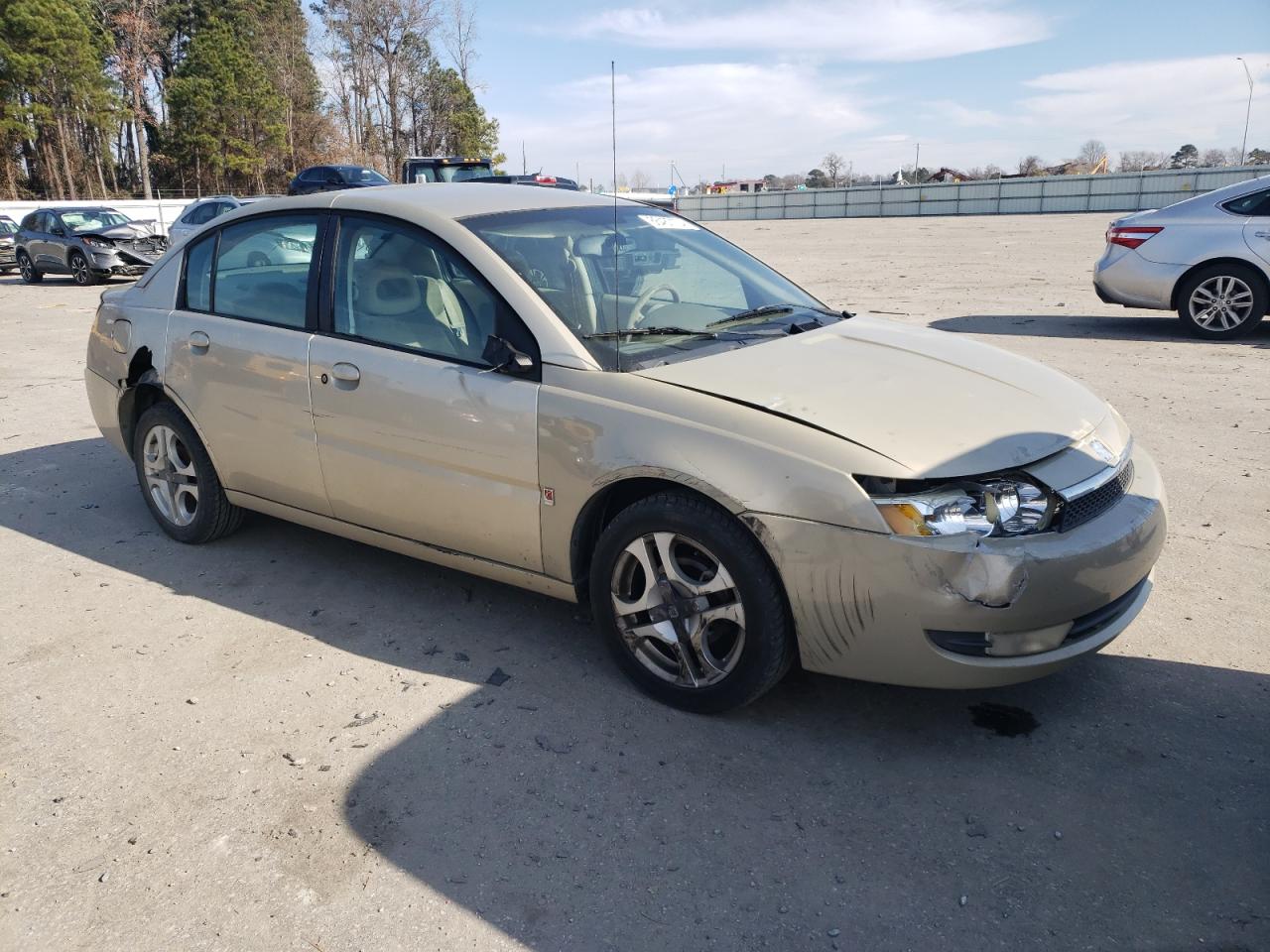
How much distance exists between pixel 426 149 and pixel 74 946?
6987cm

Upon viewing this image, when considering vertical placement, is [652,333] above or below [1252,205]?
below

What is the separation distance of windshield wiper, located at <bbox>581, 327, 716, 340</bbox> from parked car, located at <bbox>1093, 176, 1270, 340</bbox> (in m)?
7.81

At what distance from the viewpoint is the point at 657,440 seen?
10.5 ft

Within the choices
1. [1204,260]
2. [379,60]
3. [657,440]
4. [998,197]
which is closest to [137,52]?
[379,60]

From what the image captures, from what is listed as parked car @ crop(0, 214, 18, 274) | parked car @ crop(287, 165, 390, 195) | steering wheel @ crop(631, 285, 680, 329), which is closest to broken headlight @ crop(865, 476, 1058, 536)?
steering wheel @ crop(631, 285, 680, 329)

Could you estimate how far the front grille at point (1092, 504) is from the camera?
299 cm

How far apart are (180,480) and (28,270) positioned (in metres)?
21.5

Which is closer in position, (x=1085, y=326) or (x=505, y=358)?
(x=505, y=358)

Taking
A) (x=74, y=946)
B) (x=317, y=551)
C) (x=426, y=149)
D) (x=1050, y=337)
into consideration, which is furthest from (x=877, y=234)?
(x=426, y=149)

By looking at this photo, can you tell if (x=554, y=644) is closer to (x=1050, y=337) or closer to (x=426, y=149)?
(x=1050, y=337)

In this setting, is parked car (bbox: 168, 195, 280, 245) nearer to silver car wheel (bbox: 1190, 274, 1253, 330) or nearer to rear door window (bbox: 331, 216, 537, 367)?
silver car wheel (bbox: 1190, 274, 1253, 330)

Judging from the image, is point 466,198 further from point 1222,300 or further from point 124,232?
point 124,232

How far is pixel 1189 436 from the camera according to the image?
20.8 feet

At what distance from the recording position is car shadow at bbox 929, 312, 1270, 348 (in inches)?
396
